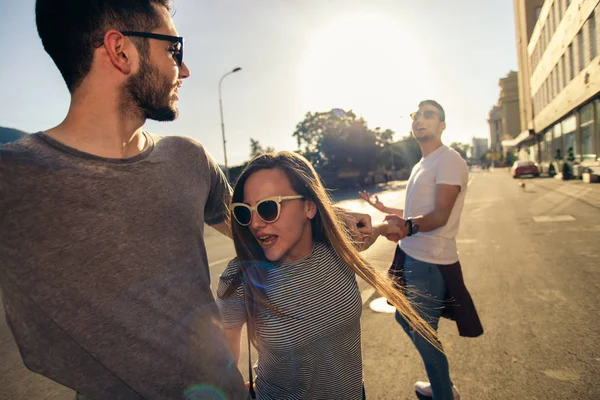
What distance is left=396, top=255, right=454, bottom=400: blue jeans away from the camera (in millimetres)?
2582

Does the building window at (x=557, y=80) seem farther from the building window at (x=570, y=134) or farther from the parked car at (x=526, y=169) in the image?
the parked car at (x=526, y=169)

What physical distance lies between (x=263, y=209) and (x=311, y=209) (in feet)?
1.01

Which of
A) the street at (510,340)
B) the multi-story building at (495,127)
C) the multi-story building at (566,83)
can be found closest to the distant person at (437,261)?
the street at (510,340)

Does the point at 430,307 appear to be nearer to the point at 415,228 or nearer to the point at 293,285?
the point at 415,228

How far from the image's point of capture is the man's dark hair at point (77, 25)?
1.29 metres

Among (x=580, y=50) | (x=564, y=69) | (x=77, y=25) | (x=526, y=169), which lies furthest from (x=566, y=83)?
(x=77, y=25)

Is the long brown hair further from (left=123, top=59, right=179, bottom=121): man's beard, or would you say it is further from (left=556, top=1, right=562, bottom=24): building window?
(left=556, top=1, right=562, bottom=24): building window

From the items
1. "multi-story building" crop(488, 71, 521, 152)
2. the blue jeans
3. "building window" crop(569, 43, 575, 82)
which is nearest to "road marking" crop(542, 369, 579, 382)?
the blue jeans

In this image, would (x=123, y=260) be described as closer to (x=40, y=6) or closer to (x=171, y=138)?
(x=171, y=138)

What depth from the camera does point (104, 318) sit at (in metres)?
1.17

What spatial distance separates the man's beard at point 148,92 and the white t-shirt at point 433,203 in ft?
6.59

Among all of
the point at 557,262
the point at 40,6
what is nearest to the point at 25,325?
the point at 40,6

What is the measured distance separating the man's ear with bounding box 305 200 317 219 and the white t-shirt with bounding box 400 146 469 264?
1158mm

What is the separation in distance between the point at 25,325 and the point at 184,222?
0.55m
